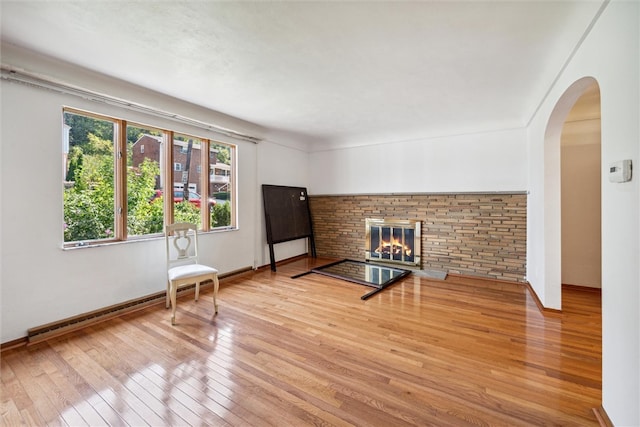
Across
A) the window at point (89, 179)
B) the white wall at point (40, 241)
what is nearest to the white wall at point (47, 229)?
the white wall at point (40, 241)

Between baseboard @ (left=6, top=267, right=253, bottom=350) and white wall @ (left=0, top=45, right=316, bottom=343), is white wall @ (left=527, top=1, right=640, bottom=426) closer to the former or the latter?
white wall @ (left=0, top=45, right=316, bottom=343)

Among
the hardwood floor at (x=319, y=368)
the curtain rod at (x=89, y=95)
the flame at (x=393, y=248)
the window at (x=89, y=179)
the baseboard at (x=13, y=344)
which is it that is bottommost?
the hardwood floor at (x=319, y=368)

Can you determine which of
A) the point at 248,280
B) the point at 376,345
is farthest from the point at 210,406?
the point at 248,280

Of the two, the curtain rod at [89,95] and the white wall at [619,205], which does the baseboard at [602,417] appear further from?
the curtain rod at [89,95]

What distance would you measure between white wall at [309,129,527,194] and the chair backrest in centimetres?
314

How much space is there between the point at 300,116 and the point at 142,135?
2.13 meters

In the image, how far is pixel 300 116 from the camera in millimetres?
4043

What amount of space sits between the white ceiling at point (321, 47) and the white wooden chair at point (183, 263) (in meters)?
1.72

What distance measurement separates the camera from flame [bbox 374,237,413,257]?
5056 mm

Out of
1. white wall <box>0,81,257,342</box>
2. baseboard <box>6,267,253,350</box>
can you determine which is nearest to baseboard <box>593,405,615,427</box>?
baseboard <box>6,267,253,350</box>

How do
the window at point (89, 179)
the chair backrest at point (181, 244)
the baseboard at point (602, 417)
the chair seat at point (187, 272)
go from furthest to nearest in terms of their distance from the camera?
the chair backrest at point (181, 244), the chair seat at point (187, 272), the window at point (89, 179), the baseboard at point (602, 417)

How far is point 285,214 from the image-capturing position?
542cm

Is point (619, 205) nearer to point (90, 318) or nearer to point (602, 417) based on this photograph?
point (602, 417)

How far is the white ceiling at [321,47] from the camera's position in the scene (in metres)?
1.77
